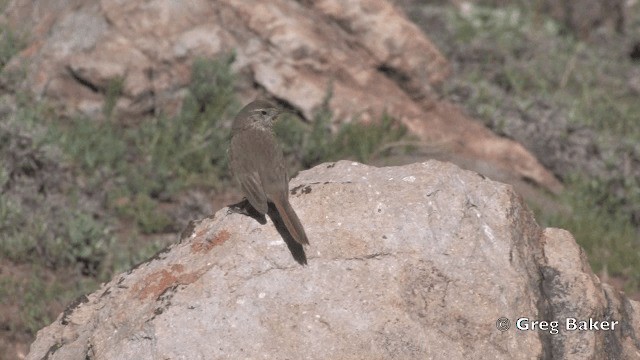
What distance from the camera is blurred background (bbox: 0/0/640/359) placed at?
8562 mm

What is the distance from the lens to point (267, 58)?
10594mm

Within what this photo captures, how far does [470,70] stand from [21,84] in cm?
590

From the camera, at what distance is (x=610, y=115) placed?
12.7 m

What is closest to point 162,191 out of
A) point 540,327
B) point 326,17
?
point 326,17

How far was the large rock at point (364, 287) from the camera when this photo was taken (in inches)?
193

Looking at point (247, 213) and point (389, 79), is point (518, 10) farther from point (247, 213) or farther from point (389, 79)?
point (247, 213)

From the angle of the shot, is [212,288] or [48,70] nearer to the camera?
[212,288]

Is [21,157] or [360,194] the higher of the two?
[360,194]

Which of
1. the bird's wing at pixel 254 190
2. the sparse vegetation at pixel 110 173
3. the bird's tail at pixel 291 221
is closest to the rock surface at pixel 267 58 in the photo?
the sparse vegetation at pixel 110 173

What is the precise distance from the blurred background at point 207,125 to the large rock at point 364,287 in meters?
2.65

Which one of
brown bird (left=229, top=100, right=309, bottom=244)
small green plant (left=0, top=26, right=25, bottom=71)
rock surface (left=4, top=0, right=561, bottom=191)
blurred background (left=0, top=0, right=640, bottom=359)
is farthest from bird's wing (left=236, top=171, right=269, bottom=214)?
small green plant (left=0, top=26, right=25, bottom=71)

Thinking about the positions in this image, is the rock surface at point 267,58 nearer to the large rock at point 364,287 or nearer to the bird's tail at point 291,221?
the large rock at point 364,287

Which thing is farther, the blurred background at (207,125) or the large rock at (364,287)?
the blurred background at (207,125)

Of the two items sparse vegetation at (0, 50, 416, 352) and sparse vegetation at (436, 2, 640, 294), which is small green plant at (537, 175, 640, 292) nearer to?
sparse vegetation at (436, 2, 640, 294)
